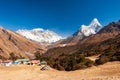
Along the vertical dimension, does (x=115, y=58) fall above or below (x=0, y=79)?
above

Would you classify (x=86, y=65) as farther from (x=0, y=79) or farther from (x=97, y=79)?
(x=97, y=79)

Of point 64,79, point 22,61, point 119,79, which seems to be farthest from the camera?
point 22,61

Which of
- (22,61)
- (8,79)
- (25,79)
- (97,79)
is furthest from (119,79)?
(22,61)

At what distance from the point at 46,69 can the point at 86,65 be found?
46.9ft

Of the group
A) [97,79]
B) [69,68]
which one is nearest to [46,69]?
[69,68]

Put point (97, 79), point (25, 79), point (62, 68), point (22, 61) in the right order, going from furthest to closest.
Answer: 1. point (22, 61)
2. point (62, 68)
3. point (25, 79)
4. point (97, 79)

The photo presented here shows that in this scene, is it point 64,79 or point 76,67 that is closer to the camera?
point 64,79

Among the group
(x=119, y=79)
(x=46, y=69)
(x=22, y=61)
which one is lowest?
(x=119, y=79)

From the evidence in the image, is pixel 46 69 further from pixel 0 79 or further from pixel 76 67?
pixel 0 79

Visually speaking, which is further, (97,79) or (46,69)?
(46,69)

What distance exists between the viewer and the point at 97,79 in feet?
140

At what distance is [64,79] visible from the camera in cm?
4959

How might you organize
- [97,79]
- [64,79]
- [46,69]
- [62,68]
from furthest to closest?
1. [62,68]
2. [46,69]
3. [64,79]
4. [97,79]

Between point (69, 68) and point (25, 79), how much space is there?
37.1 m
